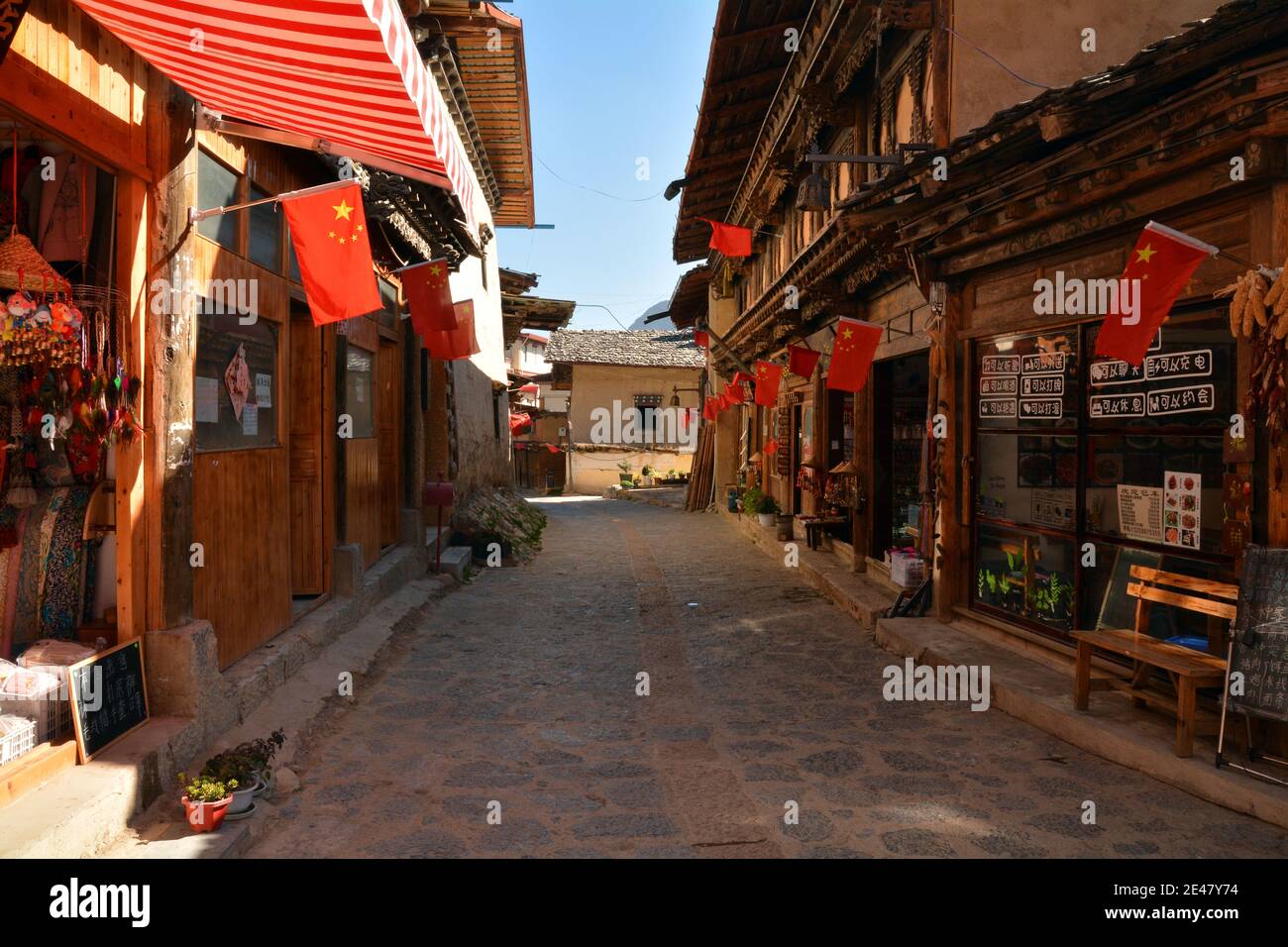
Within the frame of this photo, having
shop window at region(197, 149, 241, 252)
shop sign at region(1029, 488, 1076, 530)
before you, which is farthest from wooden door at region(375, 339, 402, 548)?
shop sign at region(1029, 488, 1076, 530)

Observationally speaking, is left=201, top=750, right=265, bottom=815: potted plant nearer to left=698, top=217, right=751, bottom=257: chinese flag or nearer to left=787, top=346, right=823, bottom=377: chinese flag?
left=787, top=346, right=823, bottom=377: chinese flag

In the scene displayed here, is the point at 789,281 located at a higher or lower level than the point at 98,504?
higher

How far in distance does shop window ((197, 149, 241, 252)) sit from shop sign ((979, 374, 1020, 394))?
6.11m

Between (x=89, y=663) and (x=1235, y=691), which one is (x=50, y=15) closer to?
(x=89, y=663)

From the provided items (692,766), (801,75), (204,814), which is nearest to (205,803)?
(204,814)

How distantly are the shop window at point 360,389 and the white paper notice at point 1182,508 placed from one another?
7.07 m

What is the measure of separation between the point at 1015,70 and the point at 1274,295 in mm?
4396

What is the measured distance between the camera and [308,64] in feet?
11.8

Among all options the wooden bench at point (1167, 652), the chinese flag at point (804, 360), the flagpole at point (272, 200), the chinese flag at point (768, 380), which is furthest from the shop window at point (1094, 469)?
the chinese flag at point (768, 380)

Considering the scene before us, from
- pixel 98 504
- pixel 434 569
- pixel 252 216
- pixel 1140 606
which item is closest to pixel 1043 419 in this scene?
pixel 1140 606

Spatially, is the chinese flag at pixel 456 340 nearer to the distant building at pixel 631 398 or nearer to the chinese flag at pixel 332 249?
the chinese flag at pixel 332 249

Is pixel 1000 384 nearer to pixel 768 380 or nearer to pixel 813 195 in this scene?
pixel 813 195

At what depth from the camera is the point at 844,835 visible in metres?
4.19

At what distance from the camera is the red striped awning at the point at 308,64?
3.30 metres
